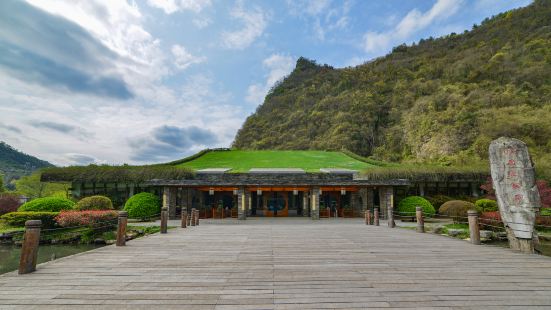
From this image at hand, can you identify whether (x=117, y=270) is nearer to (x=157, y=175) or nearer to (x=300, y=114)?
(x=157, y=175)

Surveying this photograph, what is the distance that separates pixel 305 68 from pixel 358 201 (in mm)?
71180

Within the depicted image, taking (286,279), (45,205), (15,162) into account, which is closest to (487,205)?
(286,279)

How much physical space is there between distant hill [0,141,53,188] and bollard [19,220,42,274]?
211ft

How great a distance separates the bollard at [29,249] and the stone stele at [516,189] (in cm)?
1043

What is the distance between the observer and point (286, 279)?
452cm

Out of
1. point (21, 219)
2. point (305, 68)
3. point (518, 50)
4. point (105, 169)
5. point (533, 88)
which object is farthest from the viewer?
point (305, 68)

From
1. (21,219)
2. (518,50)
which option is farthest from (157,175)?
(518,50)

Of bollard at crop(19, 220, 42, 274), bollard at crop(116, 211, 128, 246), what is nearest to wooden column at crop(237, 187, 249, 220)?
bollard at crop(116, 211, 128, 246)

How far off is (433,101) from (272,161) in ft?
95.6

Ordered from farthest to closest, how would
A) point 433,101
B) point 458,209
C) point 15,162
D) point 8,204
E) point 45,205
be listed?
point 15,162
point 433,101
point 8,204
point 458,209
point 45,205

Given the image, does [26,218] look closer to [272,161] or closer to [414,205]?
[272,161]

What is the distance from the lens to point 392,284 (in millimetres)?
4297

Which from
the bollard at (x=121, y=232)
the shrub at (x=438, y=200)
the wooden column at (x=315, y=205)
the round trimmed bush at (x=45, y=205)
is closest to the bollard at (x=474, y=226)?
the bollard at (x=121, y=232)

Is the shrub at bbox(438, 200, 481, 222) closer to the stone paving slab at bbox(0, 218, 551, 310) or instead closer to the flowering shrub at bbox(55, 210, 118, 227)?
the stone paving slab at bbox(0, 218, 551, 310)
